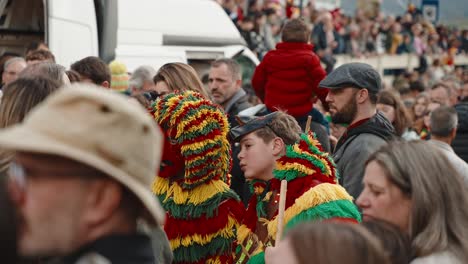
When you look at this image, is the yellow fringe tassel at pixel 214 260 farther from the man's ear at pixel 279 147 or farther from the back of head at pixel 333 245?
the back of head at pixel 333 245

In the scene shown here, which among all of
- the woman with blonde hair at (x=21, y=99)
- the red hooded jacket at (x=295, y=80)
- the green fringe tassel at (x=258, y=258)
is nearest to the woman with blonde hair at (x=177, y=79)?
the red hooded jacket at (x=295, y=80)

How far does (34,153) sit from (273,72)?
5732mm

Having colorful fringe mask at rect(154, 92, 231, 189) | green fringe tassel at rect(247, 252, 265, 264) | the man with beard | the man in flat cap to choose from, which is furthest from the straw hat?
the man with beard

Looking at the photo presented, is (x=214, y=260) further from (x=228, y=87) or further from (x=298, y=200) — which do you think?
(x=228, y=87)

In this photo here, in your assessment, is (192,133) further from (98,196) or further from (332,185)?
(98,196)

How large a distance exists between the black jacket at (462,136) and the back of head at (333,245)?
5898 millimetres

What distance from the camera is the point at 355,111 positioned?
5.64 metres

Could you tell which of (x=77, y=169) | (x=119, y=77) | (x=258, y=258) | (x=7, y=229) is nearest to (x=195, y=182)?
(x=258, y=258)

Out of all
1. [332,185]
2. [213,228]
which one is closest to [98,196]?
[332,185]

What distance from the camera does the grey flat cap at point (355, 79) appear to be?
566cm

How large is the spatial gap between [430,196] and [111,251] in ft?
4.46

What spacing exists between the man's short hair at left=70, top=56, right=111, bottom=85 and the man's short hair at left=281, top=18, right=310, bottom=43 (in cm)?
177

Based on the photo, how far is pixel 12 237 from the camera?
208 centimetres

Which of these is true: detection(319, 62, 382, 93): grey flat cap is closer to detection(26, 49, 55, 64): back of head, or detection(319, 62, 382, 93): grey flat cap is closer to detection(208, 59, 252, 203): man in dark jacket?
detection(208, 59, 252, 203): man in dark jacket
